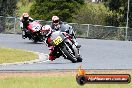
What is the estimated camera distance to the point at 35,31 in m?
28.0

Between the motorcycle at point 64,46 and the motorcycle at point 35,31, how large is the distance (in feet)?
29.7

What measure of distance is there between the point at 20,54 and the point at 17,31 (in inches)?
585

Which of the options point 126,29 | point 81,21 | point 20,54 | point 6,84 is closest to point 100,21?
point 81,21

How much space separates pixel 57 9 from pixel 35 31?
2542cm

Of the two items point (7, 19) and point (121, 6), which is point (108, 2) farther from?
point (7, 19)

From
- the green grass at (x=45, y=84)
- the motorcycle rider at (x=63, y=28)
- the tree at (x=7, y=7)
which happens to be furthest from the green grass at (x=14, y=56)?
the tree at (x=7, y=7)

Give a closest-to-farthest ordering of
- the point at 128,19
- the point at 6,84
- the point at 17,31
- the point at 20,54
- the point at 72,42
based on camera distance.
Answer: the point at 6,84 < the point at 72,42 < the point at 20,54 < the point at 17,31 < the point at 128,19

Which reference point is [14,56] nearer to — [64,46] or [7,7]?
[64,46]

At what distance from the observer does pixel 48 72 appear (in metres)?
15.5

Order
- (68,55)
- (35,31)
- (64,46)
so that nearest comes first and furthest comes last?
1. (64,46)
2. (68,55)
3. (35,31)

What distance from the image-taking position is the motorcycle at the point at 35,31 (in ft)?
91.8

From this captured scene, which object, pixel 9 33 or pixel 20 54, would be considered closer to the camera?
pixel 20 54

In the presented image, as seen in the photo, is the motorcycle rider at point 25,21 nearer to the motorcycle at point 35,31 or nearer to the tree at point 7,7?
the motorcycle at point 35,31

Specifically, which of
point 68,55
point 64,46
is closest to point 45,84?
point 64,46
